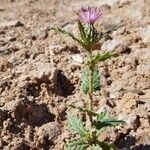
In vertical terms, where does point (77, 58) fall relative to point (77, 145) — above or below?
above

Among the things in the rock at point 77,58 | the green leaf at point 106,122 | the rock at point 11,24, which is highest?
the rock at point 11,24

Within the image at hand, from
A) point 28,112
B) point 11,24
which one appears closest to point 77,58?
point 28,112

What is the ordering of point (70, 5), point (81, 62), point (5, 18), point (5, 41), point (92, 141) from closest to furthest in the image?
point (92, 141) → point (81, 62) → point (5, 41) → point (5, 18) → point (70, 5)

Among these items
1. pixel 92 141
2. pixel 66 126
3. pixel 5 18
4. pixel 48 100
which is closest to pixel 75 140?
pixel 92 141

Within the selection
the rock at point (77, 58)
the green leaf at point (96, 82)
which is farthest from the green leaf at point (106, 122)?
the rock at point (77, 58)

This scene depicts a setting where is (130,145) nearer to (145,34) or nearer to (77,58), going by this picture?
(77,58)

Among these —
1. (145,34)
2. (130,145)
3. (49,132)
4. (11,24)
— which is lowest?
(130,145)

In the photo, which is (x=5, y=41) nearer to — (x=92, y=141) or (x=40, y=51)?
(x=40, y=51)

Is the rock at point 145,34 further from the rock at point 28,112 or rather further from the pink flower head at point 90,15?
the pink flower head at point 90,15
